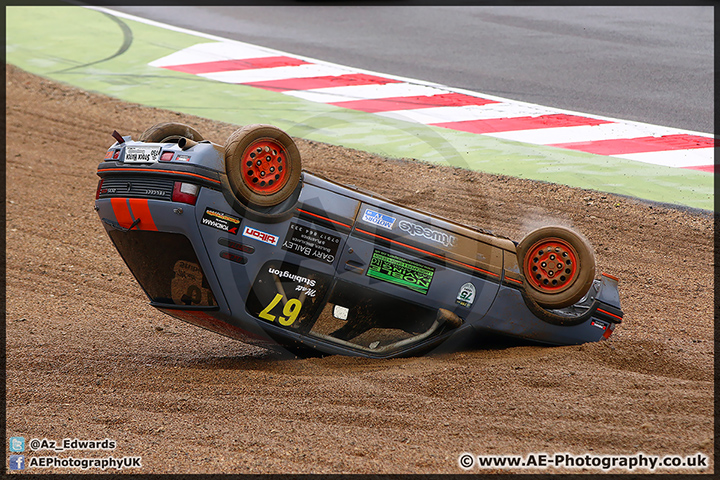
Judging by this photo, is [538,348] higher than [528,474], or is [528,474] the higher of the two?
[538,348]

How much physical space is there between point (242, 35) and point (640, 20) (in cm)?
813

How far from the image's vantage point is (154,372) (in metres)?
5.36

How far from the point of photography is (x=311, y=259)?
4.75 m

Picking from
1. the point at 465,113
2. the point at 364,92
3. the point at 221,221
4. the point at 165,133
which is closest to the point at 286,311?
A: the point at 221,221

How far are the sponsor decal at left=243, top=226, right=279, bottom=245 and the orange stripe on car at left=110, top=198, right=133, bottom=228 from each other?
796 mm

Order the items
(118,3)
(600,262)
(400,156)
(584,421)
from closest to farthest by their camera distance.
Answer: (584,421)
(600,262)
(400,156)
(118,3)

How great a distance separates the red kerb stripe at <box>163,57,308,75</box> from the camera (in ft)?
40.4

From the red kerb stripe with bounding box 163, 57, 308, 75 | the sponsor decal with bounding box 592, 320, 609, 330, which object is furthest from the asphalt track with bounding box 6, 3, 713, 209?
the sponsor decal with bounding box 592, 320, 609, 330

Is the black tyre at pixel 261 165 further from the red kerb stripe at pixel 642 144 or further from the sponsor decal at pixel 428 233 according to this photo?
the red kerb stripe at pixel 642 144

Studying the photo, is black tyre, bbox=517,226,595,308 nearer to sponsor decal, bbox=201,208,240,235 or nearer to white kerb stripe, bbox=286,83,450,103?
sponsor decal, bbox=201,208,240,235

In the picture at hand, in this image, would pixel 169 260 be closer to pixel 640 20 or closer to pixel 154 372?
pixel 154 372

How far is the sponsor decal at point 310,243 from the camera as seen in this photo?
4.70 metres

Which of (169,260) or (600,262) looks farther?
(600,262)

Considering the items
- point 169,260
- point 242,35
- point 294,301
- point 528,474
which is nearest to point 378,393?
point 294,301
